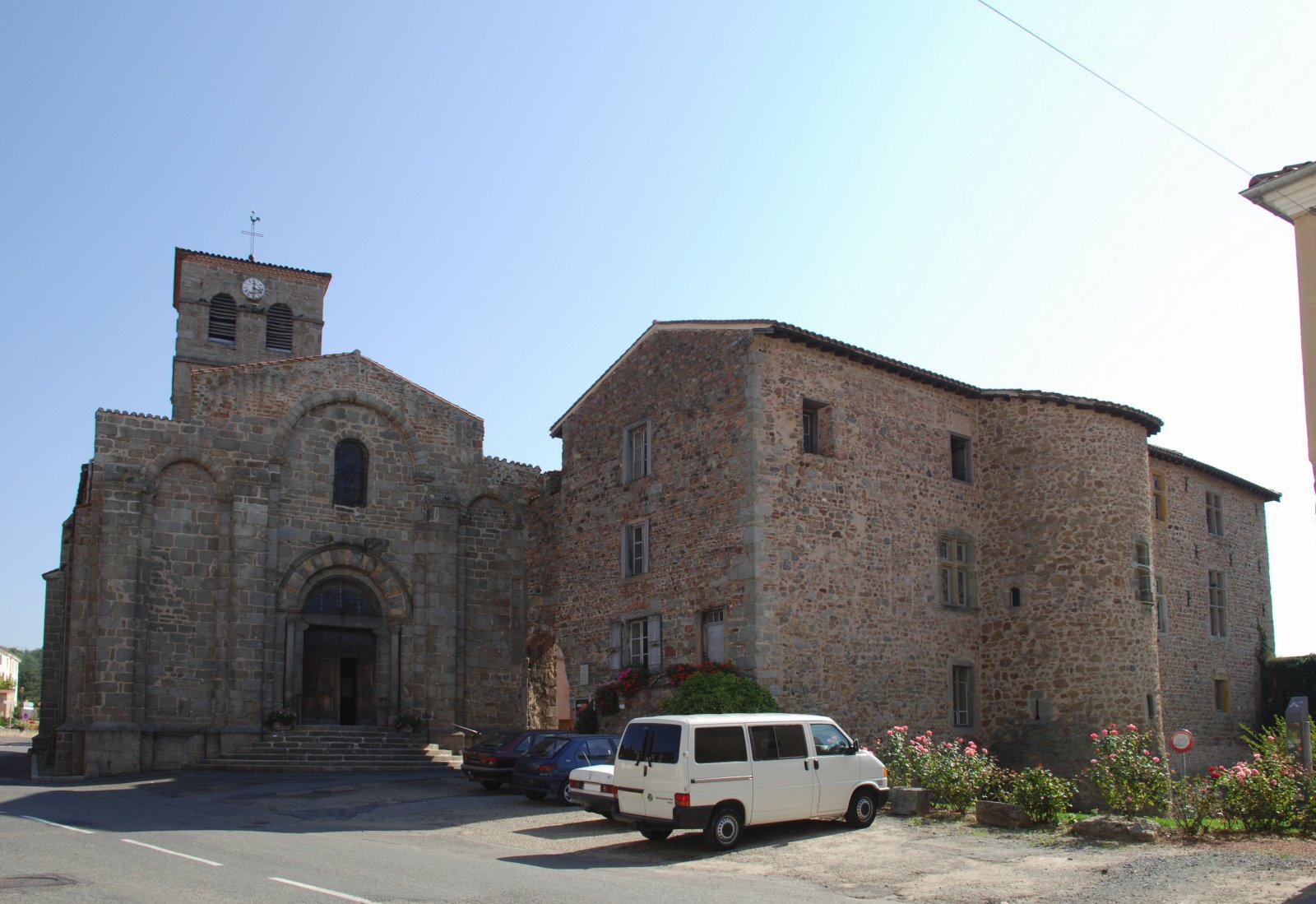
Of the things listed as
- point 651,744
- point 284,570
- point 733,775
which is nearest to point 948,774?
point 733,775

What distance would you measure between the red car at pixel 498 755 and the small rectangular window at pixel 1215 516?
20937 mm

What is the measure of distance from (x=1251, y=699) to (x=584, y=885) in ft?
90.7

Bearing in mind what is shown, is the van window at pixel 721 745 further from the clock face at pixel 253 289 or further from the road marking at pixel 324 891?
the clock face at pixel 253 289

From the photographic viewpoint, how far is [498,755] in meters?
20.0

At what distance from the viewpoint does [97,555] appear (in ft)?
82.4

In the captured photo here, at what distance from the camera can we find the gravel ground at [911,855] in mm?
10727

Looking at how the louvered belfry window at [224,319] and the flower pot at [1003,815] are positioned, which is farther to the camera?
the louvered belfry window at [224,319]

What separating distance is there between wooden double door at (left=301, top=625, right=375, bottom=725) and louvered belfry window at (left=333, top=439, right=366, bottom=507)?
10.6 feet

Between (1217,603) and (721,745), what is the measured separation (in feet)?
75.6

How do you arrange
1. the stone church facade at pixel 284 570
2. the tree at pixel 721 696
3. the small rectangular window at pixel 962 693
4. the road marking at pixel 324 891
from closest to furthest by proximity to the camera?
the road marking at pixel 324 891 < the tree at pixel 721 696 < the small rectangular window at pixel 962 693 < the stone church facade at pixel 284 570

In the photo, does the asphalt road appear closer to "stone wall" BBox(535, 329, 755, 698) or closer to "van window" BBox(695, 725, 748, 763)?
"van window" BBox(695, 725, 748, 763)

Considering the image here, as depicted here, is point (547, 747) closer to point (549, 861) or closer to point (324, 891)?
point (549, 861)

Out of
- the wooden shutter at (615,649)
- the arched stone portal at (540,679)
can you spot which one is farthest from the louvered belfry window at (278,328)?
the wooden shutter at (615,649)

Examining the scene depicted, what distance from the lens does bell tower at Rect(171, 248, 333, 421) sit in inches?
1452
